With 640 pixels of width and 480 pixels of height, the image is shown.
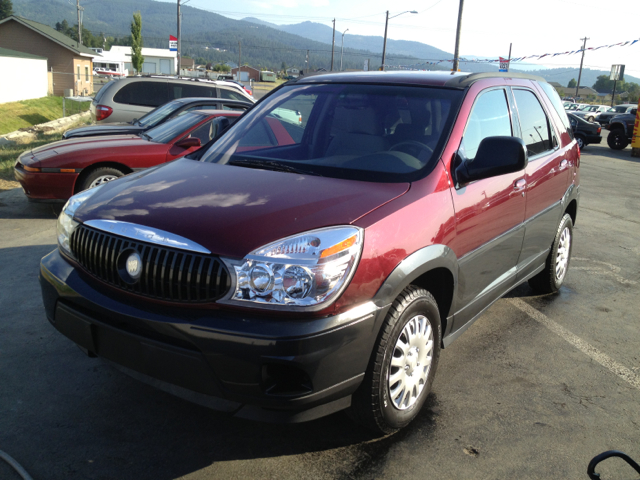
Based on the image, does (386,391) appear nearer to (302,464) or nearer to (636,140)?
(302,464)

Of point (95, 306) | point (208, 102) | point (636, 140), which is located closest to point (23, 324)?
point (95, 306)

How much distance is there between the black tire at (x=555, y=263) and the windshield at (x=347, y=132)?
83.4 inches

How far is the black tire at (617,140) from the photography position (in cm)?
2275

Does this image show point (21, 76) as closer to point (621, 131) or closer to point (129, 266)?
point (621, 131)

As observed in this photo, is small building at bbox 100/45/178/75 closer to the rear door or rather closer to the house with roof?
the house with roof

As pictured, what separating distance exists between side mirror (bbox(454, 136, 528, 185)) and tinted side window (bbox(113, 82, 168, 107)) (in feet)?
33.0

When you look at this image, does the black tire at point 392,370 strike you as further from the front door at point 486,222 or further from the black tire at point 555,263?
the black tire at point 555,263

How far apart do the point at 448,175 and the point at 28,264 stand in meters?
4.21

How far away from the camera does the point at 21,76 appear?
36.8 meters

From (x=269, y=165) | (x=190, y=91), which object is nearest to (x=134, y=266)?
(x=269, y=165)

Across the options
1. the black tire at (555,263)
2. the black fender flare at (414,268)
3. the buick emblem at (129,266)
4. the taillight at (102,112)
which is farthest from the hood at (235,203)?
the taillight at (102,112)

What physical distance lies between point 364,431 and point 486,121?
2.08 metres

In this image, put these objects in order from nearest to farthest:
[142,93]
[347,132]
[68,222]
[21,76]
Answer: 1. [68,222]
2. [347,132]
3. [142,93]
4. [21,76]

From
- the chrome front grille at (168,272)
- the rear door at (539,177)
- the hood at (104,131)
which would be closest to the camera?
the chrome front grille at (168,272)
